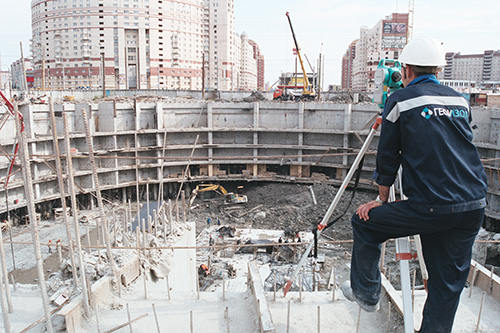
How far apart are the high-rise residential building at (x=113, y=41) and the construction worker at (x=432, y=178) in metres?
57.9

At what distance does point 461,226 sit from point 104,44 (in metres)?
65.6

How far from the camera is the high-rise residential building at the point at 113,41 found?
60219 millimetres

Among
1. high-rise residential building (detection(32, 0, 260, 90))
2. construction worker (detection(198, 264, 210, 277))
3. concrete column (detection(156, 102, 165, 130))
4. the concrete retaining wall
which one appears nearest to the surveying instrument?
construction worker (detection(198, 264, 210, 277))

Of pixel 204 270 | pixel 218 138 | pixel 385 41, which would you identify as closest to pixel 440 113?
pixel 204 270

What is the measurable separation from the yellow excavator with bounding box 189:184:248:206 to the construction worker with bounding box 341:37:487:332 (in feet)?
52.0

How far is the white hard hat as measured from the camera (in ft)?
7.50

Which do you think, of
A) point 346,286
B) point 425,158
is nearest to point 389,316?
point 346,286

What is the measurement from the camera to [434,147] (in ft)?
6.86

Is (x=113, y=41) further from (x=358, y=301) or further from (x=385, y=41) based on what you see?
(x=358, y=301)

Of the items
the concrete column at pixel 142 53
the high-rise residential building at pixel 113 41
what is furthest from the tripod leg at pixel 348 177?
the concrete column at pixel 142 53

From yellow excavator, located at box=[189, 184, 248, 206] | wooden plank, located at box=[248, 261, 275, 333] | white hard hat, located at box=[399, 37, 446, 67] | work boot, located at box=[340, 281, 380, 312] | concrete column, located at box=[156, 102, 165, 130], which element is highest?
white hard hat, located at box=[399, 37, 446, 67]

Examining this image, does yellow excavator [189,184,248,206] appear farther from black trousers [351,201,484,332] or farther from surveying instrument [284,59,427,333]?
black trousers [351,201,484,332]

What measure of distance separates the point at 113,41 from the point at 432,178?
2586 inches

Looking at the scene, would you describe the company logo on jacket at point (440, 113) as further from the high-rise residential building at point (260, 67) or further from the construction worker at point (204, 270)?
the high-rise residential building at point (260, 67)
